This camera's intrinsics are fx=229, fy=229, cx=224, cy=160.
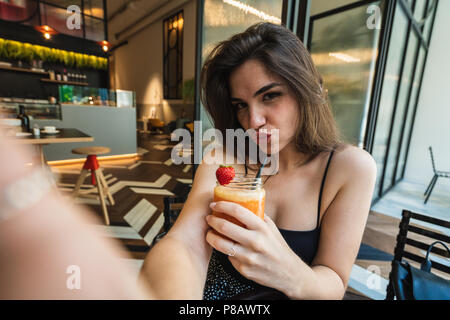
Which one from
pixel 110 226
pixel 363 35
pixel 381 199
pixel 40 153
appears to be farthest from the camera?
pixel 381 199

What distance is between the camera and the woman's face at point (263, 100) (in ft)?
3.03

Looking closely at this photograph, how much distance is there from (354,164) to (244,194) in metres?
0.56

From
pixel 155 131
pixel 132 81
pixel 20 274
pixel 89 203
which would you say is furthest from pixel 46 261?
pixel 132 81

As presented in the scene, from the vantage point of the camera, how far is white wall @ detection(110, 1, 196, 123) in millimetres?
8695

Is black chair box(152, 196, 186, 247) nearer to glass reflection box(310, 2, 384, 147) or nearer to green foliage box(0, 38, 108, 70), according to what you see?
glass reflection box(310, 2, 384, 147)

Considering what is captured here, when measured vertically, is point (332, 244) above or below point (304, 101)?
below

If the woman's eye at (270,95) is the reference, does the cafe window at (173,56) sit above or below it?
above

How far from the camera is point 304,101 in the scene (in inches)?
38.0

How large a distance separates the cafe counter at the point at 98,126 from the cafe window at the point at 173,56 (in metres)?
4.14

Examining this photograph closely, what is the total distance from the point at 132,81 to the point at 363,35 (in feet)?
42.3

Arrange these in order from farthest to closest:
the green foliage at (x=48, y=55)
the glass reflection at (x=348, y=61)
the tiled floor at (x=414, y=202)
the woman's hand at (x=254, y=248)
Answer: the green foliage at (x=48, y=55) < the tiled floor at (x=414, y=202) < the glass reflection at (x=348, y=61) < the woman's hand at (x=254, y=248)

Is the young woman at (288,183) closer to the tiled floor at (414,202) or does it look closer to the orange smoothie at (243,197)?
the orange smoothie at (243,197)

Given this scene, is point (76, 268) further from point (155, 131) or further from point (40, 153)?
point (155, 131)

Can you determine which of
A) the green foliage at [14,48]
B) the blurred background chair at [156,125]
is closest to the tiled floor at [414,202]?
the green foliage at [14,48]
